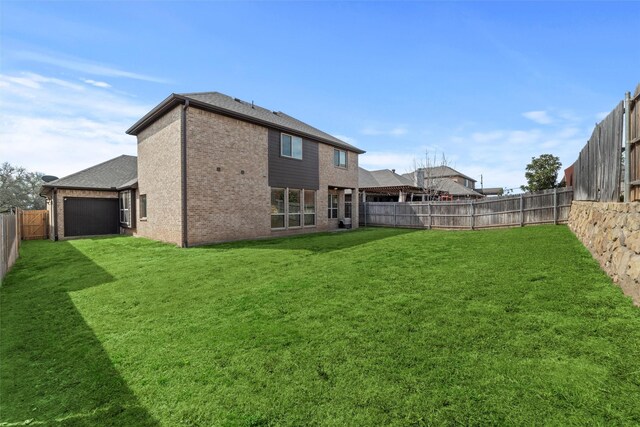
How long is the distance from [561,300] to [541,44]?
28.8 feet

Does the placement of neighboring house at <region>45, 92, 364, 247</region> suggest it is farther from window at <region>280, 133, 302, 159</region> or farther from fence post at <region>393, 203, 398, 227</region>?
fence post at <region>393, 203, 398, 227</region>

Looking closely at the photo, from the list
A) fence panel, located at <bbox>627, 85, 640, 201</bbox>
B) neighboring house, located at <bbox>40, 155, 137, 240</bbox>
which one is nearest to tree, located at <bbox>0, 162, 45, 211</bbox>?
neighboring house, located at <bbox>40, 155, 137, 240</bbox>

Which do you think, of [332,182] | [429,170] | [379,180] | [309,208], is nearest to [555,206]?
[332,182]

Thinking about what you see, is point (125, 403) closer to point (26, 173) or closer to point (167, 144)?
point (167, 144)

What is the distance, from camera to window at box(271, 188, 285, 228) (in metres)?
15.1

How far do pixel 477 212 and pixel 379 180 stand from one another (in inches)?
614

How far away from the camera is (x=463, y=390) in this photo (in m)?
2.64

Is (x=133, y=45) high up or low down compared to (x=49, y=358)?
up

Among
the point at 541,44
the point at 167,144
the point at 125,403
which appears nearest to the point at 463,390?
the point at 125,403

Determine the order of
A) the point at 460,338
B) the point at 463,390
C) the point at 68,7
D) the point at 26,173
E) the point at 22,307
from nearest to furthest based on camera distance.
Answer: the point at 463,390 < the point at 460,338 < the point at 22,307 < the point at 68,7 < the point at 26,173

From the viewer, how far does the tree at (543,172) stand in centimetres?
3794

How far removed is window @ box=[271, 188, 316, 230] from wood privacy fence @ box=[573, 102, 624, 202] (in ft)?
39.9

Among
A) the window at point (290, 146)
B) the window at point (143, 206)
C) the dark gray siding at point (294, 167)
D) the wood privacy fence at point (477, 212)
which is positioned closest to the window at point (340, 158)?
the dark gray siding at point (294, 167)

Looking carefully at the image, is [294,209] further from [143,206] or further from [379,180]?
[379,180]
